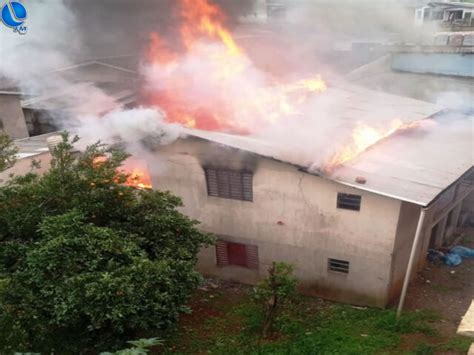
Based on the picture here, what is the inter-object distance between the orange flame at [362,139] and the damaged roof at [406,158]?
0.14 metres

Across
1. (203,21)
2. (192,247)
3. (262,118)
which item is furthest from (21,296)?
(203,21)

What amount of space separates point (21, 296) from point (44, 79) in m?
11.8

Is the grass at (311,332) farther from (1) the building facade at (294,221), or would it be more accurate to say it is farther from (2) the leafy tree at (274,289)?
(1) the building facade at (294,221)

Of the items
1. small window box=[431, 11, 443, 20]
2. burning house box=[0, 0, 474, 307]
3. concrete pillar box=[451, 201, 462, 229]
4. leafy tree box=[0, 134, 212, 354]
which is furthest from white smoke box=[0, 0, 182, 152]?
small window box=[431, 11, 443, 20]

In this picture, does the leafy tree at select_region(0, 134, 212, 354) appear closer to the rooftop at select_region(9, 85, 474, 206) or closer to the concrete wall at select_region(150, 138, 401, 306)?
the concrete wall at select_region(150, 138, 401, 306)

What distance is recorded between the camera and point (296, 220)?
11.7 metres

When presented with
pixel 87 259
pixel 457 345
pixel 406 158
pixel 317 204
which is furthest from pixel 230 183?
pixel 457 345

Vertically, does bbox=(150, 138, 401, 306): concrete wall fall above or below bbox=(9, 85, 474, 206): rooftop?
below

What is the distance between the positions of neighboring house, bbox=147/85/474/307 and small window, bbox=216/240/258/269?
32mm

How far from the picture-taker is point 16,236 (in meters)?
8.88

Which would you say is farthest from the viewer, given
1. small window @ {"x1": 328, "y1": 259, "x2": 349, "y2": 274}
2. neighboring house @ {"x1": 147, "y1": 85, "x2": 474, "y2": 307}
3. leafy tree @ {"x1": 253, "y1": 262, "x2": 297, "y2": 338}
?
small window @ {"x1": 328, "y1": 259, "x2": 349, "y2": 274}

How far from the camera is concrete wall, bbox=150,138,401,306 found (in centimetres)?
1086

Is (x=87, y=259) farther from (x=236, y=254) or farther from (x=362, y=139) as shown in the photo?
(x=362, y=139)

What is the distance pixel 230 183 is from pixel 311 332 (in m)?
4.43
